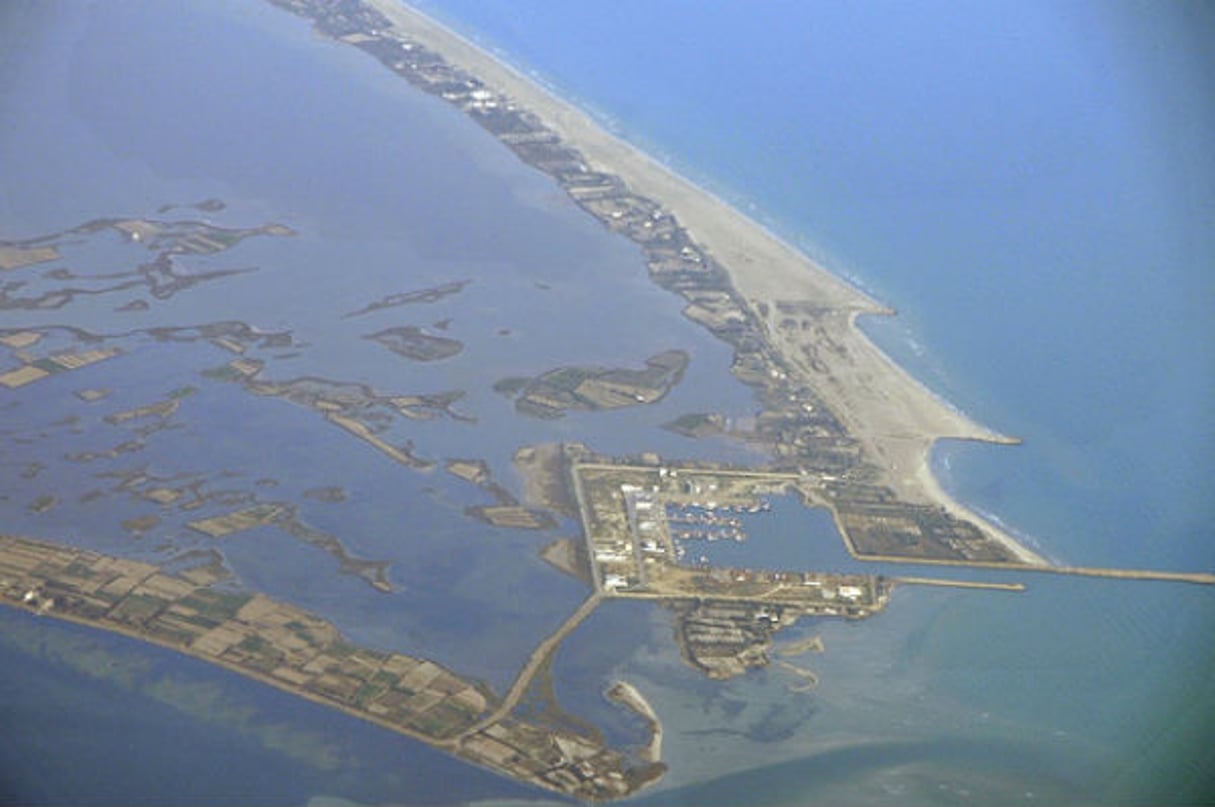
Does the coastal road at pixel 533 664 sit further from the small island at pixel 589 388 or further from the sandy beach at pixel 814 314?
the sandy beach at pixel 814 314

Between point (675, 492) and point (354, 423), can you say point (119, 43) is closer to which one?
point (354, 423)

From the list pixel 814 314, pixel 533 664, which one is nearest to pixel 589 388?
pixel 814 314

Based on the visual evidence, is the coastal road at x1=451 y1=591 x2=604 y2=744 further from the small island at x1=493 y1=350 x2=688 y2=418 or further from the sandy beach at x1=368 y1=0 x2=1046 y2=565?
the sandy beach at x1=368 y1=0 x2=1046 y2=565

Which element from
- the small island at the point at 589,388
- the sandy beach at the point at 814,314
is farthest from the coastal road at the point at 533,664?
the sandy beach at the point at 814,314

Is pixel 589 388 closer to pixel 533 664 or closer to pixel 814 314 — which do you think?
pixel 814 314

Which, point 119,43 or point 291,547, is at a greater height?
point 119,43

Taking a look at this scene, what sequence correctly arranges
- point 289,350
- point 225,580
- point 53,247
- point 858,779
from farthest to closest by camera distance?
point 53,247 < point 289,350 < point 225,580 < point 858,779

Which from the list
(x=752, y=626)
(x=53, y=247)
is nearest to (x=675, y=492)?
(x=752, y=626)

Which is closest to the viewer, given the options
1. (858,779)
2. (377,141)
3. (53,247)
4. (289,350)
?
(858,779)
